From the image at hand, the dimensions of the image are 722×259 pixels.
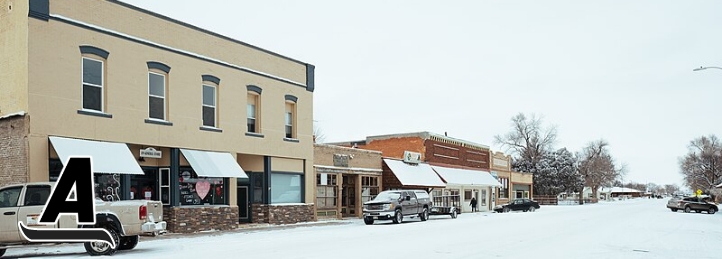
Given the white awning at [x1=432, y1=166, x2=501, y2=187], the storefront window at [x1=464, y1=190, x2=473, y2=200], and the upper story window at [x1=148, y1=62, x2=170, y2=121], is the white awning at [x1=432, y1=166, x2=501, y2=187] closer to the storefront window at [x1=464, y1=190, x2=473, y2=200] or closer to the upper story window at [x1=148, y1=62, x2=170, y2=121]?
the storefront window at [x1=464, y1=190, x2=473, y2=200]

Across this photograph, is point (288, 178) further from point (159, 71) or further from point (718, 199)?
point (718, 199)

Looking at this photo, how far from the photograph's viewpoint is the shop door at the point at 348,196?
37969mm

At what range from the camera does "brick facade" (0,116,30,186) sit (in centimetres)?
1945

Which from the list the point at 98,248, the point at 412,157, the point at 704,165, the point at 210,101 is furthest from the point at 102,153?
the point at 704,165

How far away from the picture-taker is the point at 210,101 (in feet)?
89.8

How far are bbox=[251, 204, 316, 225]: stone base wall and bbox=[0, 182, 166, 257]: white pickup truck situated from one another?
42.7 ft

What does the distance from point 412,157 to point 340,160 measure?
8529 mm

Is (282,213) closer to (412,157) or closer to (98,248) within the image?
(412,157)

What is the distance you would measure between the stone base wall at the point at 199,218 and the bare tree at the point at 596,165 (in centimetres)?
9600

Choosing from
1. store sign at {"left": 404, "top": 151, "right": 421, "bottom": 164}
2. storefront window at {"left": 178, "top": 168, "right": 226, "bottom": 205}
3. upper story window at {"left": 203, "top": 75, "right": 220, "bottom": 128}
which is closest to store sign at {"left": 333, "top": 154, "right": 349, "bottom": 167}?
store sign at {"left": 404, "top": 151, "right": 421, "bottom": 164}

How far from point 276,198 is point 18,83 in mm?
13329

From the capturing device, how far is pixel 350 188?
1518 inches

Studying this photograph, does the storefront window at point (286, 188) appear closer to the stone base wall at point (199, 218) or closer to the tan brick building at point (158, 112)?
the tan brick building at point (158, 112)

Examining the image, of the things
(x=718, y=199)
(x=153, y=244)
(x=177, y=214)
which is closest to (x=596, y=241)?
(x=153, y=244)
